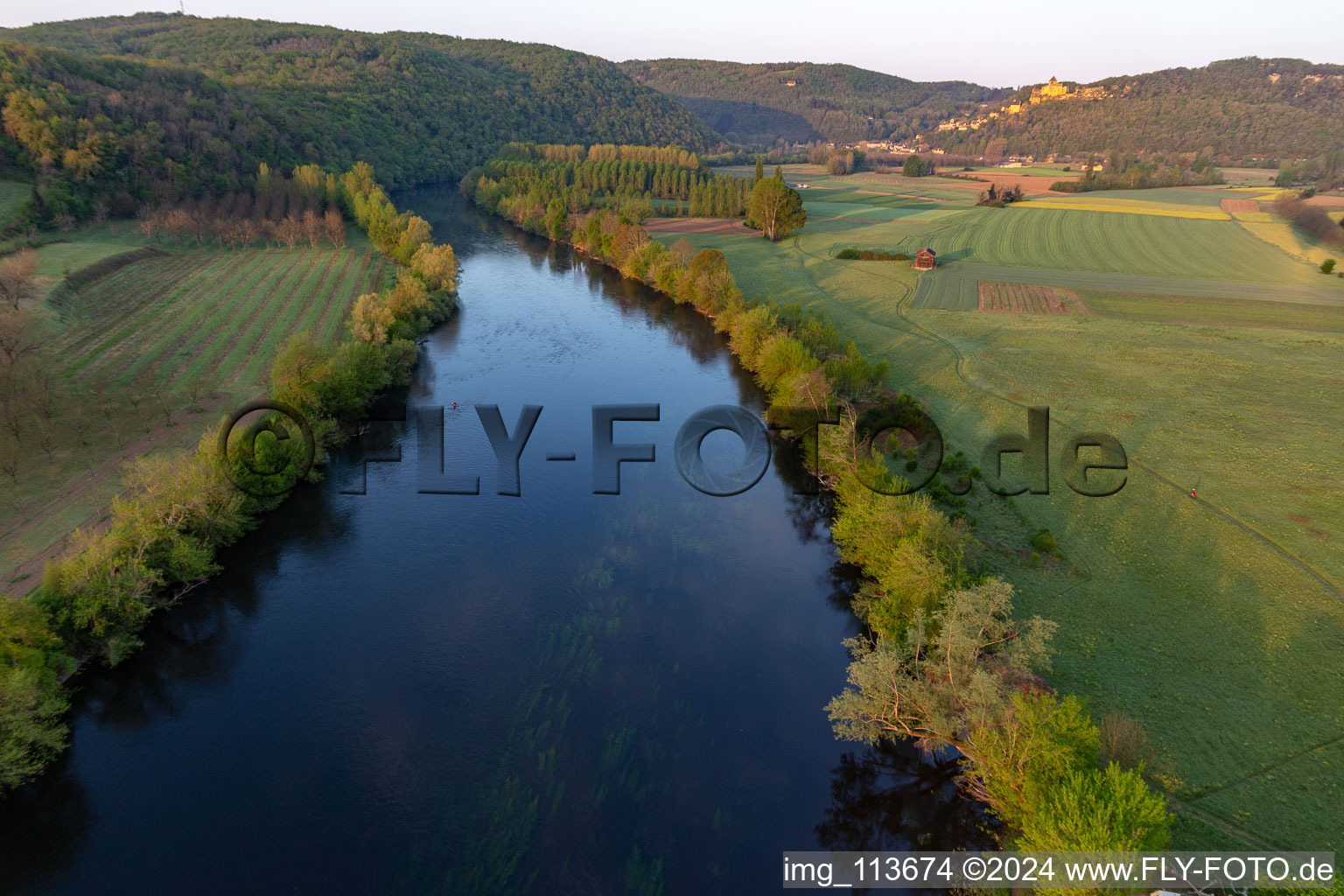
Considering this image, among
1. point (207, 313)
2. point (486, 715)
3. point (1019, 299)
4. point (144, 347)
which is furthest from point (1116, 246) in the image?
point (144, 347)

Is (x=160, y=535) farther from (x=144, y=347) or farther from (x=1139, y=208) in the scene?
(x=1139, y=208)

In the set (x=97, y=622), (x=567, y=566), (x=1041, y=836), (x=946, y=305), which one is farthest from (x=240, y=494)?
(x=946, y=305)

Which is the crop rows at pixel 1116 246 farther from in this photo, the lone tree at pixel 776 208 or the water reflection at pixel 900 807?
the water reflection at pixel 900 807

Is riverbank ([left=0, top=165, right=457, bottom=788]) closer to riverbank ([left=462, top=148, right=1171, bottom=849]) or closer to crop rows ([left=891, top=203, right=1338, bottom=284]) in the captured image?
riverbank ([left=462, top=148, right=1171, bottom=849])

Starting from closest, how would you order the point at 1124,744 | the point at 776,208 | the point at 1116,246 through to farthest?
the point at 1124,744, the point at 1116,246, the point at 776,208

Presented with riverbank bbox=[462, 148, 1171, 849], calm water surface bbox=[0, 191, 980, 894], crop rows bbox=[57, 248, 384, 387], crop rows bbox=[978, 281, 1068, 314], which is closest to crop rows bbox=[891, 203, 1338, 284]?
crop rows bbox=[978, 281, 1068, 314]

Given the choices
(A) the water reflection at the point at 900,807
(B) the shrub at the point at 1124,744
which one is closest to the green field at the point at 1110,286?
(B) the shrub at the point at 1124,744

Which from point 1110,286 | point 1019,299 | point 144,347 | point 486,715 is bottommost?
point 486,715
